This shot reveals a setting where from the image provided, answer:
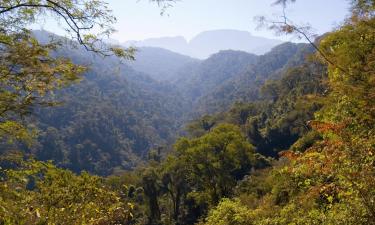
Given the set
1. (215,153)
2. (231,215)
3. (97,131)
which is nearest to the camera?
(231,215)

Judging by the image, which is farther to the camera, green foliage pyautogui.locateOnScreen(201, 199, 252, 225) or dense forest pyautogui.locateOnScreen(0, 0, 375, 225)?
green foliage pyautogui.locateOnScreen(201, 199, 252, 225)

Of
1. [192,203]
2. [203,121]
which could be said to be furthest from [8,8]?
[203,121]

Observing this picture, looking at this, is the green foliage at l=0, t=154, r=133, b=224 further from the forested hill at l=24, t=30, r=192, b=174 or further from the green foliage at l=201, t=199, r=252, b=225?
the forested hill at l=24, t=30, r=192, b=174

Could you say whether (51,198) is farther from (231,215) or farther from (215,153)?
(215,153)

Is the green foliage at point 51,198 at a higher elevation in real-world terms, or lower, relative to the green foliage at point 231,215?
Result: higher

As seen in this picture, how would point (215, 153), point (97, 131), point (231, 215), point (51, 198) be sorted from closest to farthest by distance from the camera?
point (51, 198) < point (231, 215) < point (215, 153) < point (97, 131)

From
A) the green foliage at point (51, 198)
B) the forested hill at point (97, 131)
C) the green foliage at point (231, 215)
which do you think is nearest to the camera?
the green foliage at point (51, 198)

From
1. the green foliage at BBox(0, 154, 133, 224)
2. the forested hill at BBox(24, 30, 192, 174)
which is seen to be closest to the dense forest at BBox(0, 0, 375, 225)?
the green foliage at BBox(0, 154, 133, 224)

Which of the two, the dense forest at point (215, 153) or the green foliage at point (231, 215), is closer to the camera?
the dense forest at point (215, 153)

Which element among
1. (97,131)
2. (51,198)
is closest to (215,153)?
(51,198)

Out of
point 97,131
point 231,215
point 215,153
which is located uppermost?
point 97,131

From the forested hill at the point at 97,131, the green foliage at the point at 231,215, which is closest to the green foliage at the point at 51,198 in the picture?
the green foliage at the point at 231,215

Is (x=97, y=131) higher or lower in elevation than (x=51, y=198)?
higher

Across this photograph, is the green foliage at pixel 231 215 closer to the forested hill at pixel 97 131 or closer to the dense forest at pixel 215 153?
the dense forest at pixel 215 153
